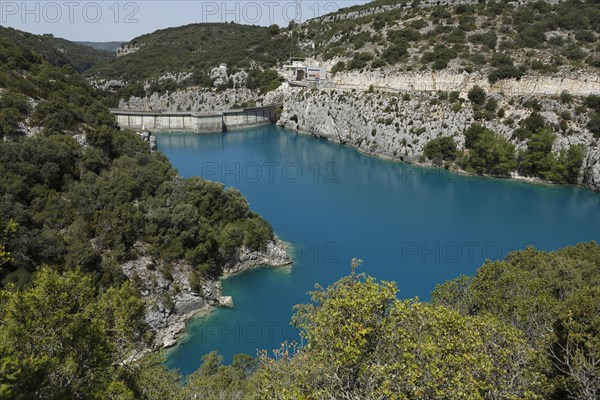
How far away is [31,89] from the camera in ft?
100

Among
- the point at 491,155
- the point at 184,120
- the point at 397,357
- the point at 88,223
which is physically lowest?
the point at 88,223

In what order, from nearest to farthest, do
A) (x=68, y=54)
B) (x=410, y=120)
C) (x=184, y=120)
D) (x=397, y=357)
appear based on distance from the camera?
(x=397, y=357) < (x=410, y=120) < (x=184, y=120) < (x=68, y=54)

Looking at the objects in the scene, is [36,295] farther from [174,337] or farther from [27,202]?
[27,202]

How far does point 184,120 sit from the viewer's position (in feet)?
224

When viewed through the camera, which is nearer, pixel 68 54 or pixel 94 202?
pixel 94 202

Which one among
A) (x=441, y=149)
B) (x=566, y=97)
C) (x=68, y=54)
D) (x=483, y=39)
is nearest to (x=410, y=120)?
(x=441, y=149)

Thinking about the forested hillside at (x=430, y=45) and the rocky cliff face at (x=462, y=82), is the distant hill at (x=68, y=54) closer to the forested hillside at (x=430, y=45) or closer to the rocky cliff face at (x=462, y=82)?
the forested hillside at (x=430, y=45)

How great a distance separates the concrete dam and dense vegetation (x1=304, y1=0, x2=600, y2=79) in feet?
63.2

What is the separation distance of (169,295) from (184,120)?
169ft

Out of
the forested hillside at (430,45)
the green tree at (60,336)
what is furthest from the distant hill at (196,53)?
the green tree at (60,336)

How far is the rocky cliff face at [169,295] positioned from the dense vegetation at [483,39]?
145 ft

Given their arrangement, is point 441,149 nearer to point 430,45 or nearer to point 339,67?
point 430,45

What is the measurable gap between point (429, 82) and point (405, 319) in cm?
5173

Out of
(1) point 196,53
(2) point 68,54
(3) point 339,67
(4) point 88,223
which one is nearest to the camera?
(4) point 88,223
